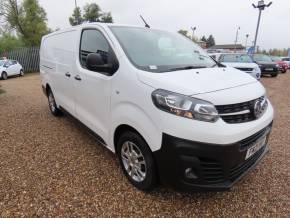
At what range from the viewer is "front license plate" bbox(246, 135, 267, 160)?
7.37 ft

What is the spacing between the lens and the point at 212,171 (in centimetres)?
205

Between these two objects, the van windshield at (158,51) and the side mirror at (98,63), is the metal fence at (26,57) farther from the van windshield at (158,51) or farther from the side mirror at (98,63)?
the side mirror at (98,63)

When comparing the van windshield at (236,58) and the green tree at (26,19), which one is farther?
the green tree at (26,19)

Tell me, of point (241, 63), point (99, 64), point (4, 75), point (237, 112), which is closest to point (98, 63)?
point (99, 64)

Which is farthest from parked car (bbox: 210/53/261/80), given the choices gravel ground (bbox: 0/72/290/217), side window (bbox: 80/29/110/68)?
side window (bbox: 80/29/110/68)

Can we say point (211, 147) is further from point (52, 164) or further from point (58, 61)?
point (58, 61)

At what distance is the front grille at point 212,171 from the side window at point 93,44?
158 centimetres

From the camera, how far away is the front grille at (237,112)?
2053 millimetres

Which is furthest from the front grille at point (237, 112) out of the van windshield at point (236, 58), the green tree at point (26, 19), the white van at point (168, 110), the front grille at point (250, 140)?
the green tree at point (26, 19)

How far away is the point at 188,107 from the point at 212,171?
0.62 meters

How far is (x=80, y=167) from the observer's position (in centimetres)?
314

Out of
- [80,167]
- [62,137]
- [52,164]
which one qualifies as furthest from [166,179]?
[62,137]

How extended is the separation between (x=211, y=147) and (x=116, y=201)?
1.23m

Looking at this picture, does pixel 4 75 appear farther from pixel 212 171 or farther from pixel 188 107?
pixel 212 171
